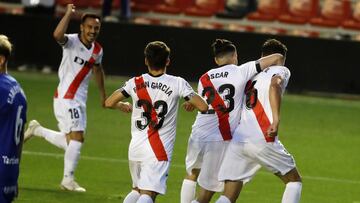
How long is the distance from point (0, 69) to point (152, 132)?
258 cm

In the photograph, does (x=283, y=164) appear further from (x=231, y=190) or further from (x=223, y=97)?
(x=223, y=97)

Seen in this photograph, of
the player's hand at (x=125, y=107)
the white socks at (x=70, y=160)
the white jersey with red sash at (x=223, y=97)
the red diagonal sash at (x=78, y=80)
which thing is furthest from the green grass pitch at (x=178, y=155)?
the player's hand at (x=125, y=107)

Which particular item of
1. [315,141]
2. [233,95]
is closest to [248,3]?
[315,141]

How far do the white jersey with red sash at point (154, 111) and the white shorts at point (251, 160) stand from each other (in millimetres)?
840

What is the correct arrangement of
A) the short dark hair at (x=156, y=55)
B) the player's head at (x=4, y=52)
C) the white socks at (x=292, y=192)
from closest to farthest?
the player's head at (x=4, y=52)
the short dark hair at (x=156, y=55)
the white socks at (x=292, y=192)

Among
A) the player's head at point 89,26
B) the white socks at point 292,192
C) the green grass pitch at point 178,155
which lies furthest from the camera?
the green grass pitch at point 178,155

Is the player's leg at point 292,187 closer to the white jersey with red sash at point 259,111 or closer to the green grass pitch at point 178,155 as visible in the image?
the white jersey with red sash at point 259,111

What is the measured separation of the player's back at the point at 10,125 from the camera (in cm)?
881

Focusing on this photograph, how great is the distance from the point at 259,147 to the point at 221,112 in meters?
0.69

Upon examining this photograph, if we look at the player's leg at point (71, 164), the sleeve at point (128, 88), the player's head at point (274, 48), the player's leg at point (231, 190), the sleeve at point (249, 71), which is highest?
the player's head at point (274, 48)

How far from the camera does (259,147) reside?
11.5 m

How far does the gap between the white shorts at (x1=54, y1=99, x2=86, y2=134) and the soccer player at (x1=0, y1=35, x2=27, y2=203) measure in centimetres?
563


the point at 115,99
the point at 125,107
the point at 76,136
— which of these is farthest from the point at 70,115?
the point at 115,99

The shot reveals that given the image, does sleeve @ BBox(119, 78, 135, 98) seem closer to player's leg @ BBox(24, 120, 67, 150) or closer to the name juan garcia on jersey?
the name juan garcia on jersey
